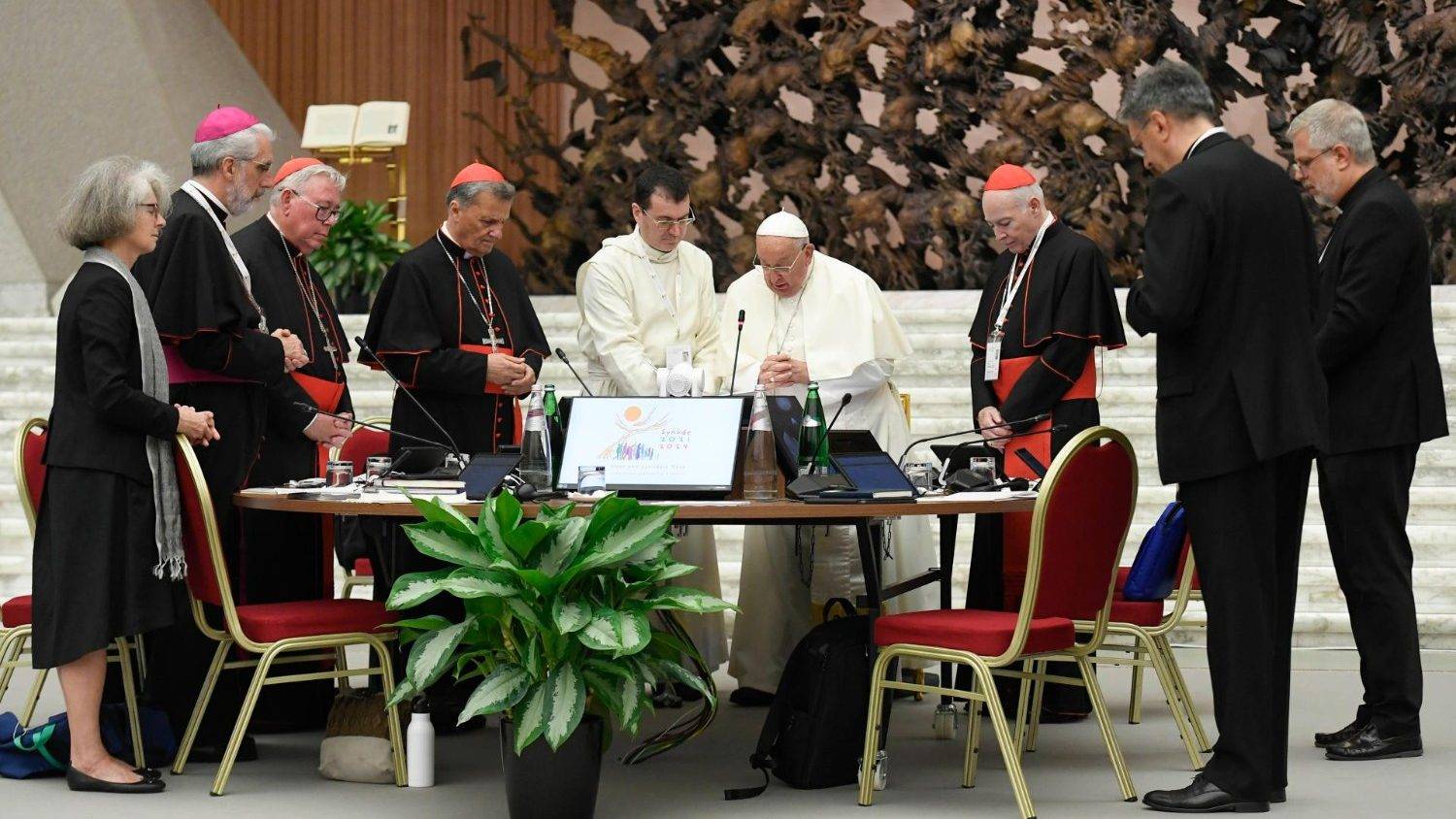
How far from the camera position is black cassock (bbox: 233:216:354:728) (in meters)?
4.64

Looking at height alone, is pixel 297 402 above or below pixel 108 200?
below

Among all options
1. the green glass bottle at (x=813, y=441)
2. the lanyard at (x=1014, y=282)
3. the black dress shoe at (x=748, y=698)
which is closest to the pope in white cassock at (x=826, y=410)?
the black dress shoe at (x=748, y=698)

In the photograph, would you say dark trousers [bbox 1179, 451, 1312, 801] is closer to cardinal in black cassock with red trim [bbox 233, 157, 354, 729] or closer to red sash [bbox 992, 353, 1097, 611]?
red sash [bbox 992, 353, 1097, 611]

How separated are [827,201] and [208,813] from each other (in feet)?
23.7

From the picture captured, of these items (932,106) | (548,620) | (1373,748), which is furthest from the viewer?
(932,106)

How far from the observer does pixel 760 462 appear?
4059mm

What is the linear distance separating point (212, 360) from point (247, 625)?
0.72 metres

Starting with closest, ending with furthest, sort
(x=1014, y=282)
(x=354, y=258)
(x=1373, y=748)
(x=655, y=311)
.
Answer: (x=1373, y=748) → (x=1014, y=282) → (x=655, y=311) → (x=354, y=258)

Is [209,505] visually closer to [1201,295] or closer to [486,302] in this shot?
[486,302]

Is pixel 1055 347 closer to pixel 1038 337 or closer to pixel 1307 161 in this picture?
pixel 1038 337

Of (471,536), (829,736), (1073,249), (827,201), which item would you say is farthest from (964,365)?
(471,536)

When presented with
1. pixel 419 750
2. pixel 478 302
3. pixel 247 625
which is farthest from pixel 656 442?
pixel 478 302

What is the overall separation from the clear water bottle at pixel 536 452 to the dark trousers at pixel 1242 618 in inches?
53.0

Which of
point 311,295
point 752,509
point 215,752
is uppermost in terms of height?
point 311,295
